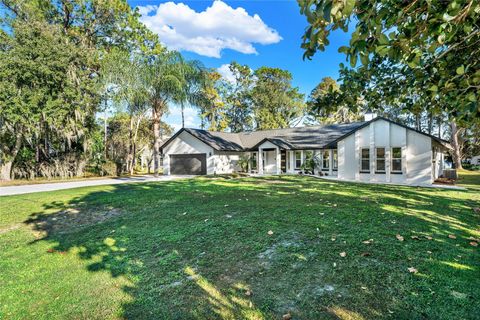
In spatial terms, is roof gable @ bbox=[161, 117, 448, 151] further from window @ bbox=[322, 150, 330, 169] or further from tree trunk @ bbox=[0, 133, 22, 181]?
tree trunk @ bbox=[0, 133, 22, 181]

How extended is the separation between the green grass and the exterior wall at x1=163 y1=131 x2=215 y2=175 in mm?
17171

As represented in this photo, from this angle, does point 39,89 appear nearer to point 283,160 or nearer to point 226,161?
point 226,161

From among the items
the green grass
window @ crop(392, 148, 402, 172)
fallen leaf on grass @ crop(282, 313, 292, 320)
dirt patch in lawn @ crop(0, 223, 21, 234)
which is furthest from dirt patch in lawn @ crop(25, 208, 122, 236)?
window @ crop(392, 148, 402, 172)

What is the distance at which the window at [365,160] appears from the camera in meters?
17.0

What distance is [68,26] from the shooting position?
2478cm

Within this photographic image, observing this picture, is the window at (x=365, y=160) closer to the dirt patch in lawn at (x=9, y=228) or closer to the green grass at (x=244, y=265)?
the green grass at (x=244, y=265)

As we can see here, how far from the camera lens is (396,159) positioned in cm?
1619

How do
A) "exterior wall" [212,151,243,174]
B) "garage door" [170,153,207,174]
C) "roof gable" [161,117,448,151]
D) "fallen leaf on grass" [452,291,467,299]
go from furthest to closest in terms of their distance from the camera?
"garage door" [170,153,207,174]
"exterior wall" [212,151,243,174]
"roof gable" [161,117,448,151]
"fallen leaf on grass" [452,291,467,299]

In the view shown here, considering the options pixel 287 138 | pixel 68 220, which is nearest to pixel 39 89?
pixel 68 220

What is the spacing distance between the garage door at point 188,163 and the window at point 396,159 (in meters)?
15.1

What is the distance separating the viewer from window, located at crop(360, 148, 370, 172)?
17.0 metres

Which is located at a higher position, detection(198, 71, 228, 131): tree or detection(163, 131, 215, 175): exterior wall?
detection(198, 71, 228, 131): tree

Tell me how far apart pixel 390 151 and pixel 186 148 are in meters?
17.3

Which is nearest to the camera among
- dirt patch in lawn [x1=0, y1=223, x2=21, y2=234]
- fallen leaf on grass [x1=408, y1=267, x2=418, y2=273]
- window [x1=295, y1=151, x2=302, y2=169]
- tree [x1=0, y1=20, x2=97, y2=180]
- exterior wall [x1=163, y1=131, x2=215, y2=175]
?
fallen leaf on grass [x1=408, y1=267, x2=418, y2=273]
